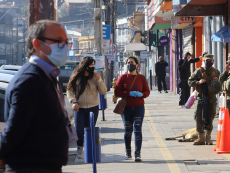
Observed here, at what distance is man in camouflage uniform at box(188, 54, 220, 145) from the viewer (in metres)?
8.06

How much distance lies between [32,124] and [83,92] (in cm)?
485

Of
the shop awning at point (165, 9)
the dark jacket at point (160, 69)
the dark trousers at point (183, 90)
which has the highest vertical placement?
the shop awning at point (165, 9)

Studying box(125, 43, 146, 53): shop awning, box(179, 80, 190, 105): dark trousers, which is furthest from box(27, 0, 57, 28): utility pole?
box(125, 43, 146, 53): shop awning

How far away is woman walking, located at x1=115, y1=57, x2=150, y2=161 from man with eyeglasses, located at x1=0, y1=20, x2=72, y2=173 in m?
4.38

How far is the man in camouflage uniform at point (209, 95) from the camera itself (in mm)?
8062

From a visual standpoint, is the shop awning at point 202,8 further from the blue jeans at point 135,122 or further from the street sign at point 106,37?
the blue jeans at point 135,122

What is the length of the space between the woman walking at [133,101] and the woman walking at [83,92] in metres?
0.44

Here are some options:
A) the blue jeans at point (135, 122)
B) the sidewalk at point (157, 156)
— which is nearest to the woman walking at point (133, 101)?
the blue jeans at point (135, 122)

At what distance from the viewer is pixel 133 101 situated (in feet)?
23.4

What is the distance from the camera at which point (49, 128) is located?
258cm

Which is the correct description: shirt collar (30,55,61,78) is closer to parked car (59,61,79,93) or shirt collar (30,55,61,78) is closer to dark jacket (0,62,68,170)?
dark jacket (0,62,68,170)

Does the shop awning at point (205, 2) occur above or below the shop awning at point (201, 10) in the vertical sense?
above

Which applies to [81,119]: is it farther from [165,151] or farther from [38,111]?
[38,111]

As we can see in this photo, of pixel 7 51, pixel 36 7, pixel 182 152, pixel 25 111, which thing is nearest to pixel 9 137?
pixel 25 111
